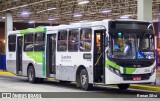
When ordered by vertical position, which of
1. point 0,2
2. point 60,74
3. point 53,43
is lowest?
point 60,74

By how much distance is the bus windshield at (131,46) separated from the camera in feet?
50.6

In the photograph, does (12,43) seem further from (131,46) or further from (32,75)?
(131,46)

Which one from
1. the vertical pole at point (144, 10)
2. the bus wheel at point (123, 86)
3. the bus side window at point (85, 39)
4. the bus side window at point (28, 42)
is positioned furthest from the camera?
the bus side window at point (28, 42)

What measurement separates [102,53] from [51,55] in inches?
191

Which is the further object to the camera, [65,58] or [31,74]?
[31,74]

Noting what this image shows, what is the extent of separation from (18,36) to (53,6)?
2487cm

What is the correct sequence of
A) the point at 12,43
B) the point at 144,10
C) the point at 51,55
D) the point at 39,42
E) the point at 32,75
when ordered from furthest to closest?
the point at 12,43 < the point at 32,75 < the point at 39,42 < the point at 51,55 < the point at 144,10

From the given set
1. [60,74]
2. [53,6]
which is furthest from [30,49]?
[53,6]

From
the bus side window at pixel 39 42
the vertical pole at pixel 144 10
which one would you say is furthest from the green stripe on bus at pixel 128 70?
the bus side window at pixel 39 42

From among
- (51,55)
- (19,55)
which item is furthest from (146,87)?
(19,55)

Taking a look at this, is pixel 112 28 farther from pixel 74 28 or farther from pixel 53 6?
pixel 53 6

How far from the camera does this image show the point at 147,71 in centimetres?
1573

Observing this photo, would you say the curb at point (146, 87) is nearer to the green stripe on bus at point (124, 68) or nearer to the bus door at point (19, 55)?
the green stripe on bus at point (124, 68)

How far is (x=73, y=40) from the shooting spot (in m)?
17.9
